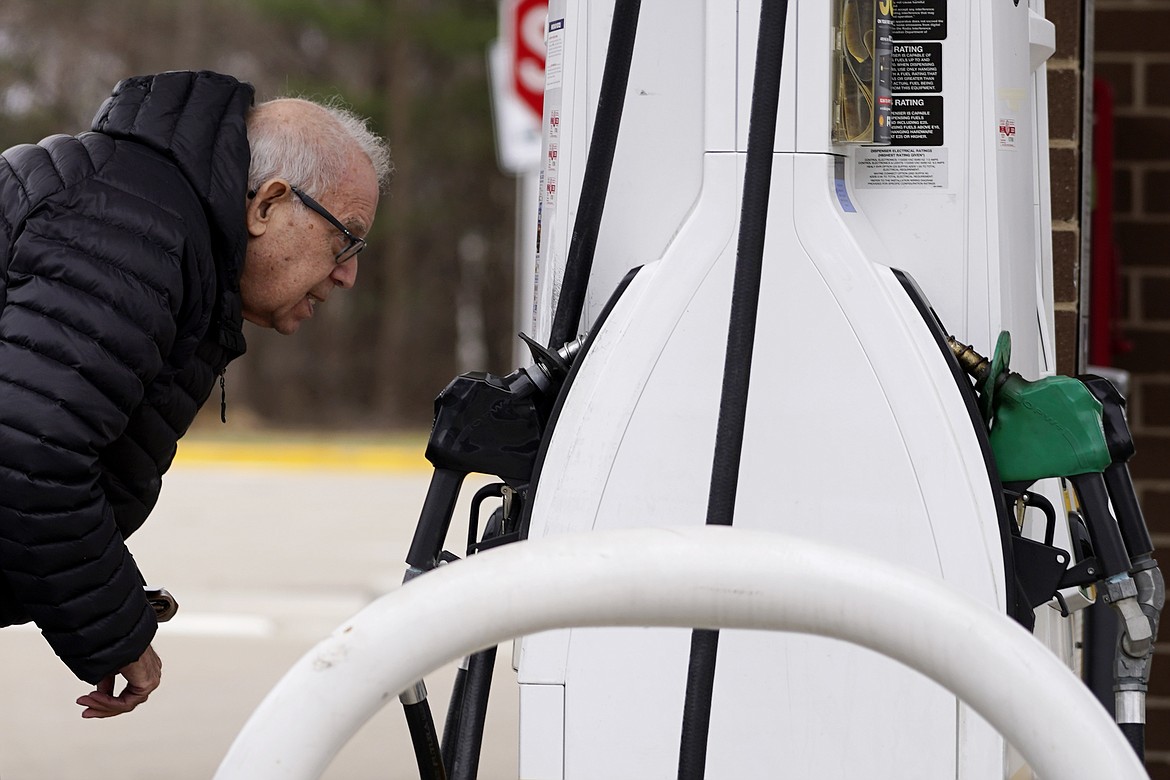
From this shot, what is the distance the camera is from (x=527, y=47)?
6.98 meters

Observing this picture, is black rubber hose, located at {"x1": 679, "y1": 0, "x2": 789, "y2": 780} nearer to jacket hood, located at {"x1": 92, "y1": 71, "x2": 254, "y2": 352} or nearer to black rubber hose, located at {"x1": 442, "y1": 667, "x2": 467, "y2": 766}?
black rubber hose, located at {"x1": 442, "y1": 667, "x2": 467, "y2": 766}

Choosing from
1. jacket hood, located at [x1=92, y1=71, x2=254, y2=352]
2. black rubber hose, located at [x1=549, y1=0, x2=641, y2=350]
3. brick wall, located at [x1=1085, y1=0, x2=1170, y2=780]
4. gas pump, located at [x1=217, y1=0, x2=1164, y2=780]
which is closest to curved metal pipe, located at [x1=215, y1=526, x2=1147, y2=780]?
gas pump, located at [x1=217, y1=0, x2=1164, y2=780]

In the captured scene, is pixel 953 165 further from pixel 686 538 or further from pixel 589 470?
pixel 686 538

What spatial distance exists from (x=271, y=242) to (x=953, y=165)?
0.95 meters

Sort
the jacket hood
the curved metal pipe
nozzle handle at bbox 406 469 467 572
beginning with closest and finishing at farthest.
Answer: the curved metal pipe → nozzle handle at bbox 406 469 467 572 → the jacket hood

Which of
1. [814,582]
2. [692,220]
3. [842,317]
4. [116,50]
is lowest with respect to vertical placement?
[814,582]

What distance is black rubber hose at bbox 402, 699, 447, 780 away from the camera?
207cm

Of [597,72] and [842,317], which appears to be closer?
[842,317]

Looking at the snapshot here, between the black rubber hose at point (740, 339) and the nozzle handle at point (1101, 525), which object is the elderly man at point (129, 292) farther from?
the nozzle handle at point (1101, 525)

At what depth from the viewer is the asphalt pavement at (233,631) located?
490 centimetres

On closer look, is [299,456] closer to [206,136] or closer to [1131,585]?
[206,136]

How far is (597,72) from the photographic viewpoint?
215 centimetres

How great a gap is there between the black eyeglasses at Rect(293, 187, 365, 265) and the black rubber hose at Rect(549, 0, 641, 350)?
0.37 metres

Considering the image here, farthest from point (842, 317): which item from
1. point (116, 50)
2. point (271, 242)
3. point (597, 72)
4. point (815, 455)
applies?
point (116, 50)
